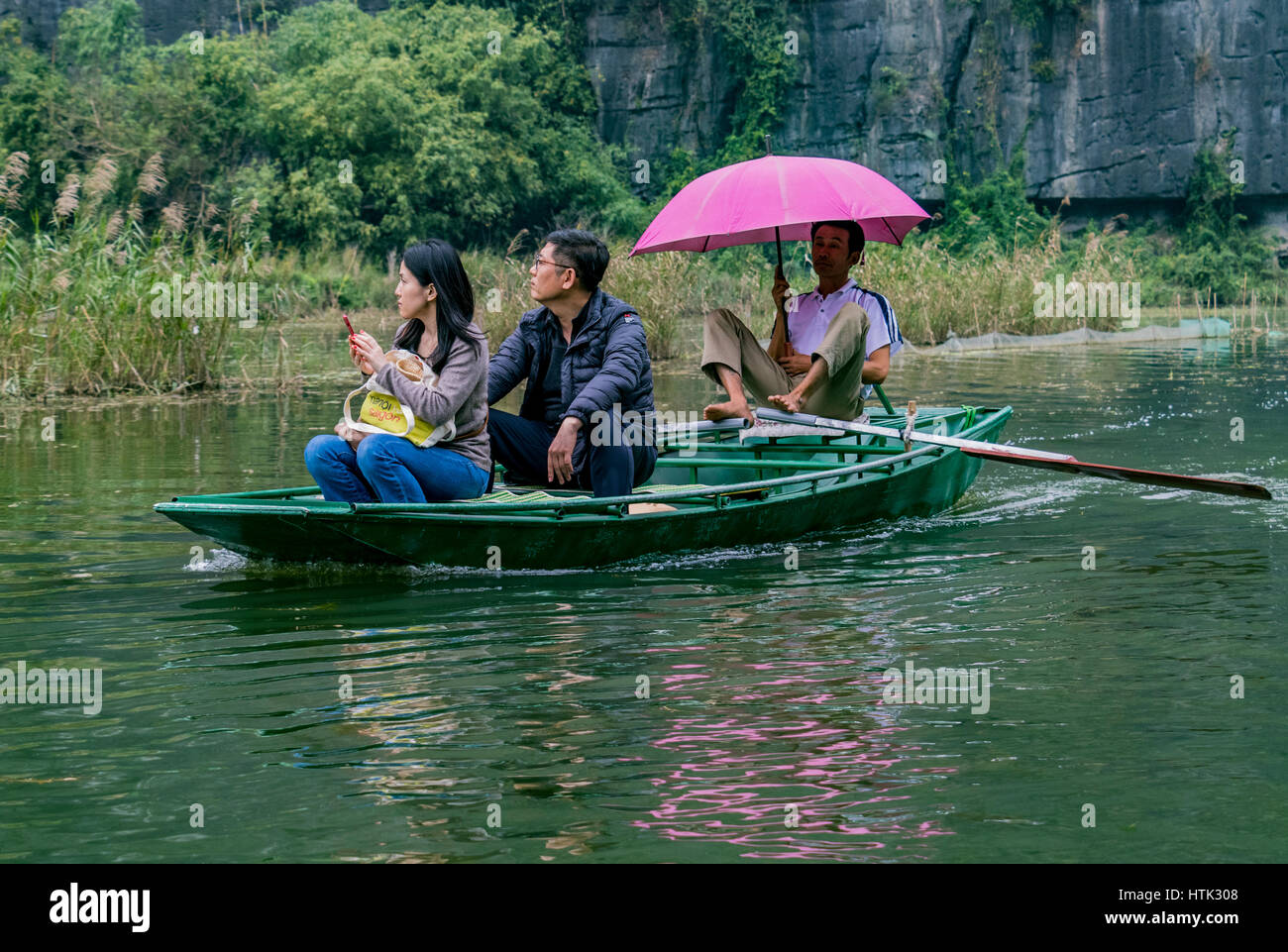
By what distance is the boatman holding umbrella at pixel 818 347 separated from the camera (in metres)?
6.60

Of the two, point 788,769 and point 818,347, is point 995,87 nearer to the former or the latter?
point 818,347

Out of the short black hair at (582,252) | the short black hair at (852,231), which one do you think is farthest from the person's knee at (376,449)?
the short black hair at (852,231)

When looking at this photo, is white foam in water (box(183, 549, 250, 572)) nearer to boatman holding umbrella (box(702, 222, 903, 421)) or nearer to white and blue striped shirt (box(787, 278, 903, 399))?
boatman holding umbrella (box(702, 222, 903, 421))

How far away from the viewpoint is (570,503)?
543 cm

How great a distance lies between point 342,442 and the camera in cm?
530

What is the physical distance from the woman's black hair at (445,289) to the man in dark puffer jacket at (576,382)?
0.44 metres

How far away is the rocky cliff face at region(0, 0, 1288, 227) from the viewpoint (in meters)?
29.2

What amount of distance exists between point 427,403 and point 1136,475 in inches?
121

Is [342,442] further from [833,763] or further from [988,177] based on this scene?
[988,177]

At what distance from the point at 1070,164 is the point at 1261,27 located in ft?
14.2

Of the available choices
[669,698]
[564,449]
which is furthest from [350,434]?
[669,698]

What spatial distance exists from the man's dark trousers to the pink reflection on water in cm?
152

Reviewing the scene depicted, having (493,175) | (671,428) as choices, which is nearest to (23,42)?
(493,175)
